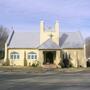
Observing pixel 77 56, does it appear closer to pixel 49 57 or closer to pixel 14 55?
pixel 49 57

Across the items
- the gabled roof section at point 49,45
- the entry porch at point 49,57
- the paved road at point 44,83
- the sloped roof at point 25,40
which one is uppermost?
the sloped roof at point 25,40

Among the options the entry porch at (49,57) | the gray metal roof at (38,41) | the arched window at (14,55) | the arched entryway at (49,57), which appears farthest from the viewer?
the arched window at (14,55)

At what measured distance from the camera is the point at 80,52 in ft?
228

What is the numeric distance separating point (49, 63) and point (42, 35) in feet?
19.0

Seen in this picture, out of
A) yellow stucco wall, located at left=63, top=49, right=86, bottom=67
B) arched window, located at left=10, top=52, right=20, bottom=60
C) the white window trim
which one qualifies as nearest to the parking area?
yellow stucco wall, located at left=63, top=49, right=86, bottom=67

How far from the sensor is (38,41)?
71.4m

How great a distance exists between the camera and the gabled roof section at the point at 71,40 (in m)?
70.0

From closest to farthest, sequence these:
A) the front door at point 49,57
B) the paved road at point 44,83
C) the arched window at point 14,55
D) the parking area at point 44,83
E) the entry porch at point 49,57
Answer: the paved road at point 44,83
the parking area at point 44,83
the entry porch at point 49,57
the front door at point 49,57
the arched window at point 14,55

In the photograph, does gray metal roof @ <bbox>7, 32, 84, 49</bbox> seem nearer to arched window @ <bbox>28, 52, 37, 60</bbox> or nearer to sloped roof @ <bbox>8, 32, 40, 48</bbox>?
sloped roof @ <bbox>8, 32, 40, 48</bbox>

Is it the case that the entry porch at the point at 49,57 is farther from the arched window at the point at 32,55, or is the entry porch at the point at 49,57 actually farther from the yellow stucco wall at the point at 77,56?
the yellow stucco wall at the point at 77,56

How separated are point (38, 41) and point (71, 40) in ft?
21.2

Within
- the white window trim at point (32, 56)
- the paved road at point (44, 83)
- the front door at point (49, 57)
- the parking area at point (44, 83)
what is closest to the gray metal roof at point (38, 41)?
the white window trim at point (32, 56)

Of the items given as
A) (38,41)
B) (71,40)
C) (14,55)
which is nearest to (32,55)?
(38,41)

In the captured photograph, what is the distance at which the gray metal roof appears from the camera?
223ft
